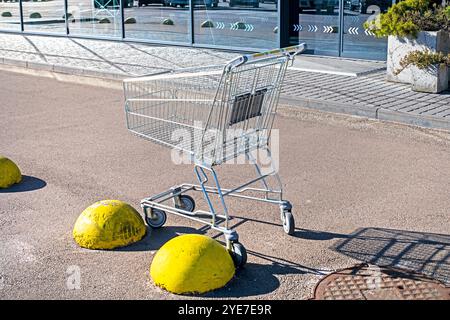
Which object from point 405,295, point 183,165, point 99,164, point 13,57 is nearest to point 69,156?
point 99,164

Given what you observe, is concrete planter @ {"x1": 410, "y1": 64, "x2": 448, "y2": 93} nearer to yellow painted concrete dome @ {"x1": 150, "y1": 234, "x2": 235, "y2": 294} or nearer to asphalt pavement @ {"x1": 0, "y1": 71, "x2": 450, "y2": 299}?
asphalt pavement @ {"x1": 0, "y1": 71, "x2": 450, "y2": 299}

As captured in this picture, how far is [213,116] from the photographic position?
18.0 feet

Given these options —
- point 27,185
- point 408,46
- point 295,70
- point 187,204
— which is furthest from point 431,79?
point 27,185

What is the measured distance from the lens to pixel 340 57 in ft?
49.0

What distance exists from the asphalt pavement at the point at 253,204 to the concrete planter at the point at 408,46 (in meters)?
2.10

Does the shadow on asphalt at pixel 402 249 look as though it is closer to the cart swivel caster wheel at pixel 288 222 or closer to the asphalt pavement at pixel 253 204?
the asphalt pavement at pixel 253 204

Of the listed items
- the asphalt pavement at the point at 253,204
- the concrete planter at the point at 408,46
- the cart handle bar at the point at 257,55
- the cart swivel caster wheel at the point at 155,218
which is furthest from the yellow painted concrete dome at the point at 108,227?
the concrete planter at the point at 408,46

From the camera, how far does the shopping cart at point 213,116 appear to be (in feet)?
17.5

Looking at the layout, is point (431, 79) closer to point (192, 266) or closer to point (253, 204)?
point (253, 204)

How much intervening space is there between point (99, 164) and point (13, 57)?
976 centimetres

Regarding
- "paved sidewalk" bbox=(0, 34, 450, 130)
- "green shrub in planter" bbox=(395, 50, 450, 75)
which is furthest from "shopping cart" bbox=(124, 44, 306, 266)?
"green shrub in planter" bbox=(395, 50, 450, 75)

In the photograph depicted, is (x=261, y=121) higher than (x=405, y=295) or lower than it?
higher

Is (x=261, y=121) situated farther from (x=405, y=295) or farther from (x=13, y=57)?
(x=13, y=57)

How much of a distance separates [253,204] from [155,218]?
1.09 meters
